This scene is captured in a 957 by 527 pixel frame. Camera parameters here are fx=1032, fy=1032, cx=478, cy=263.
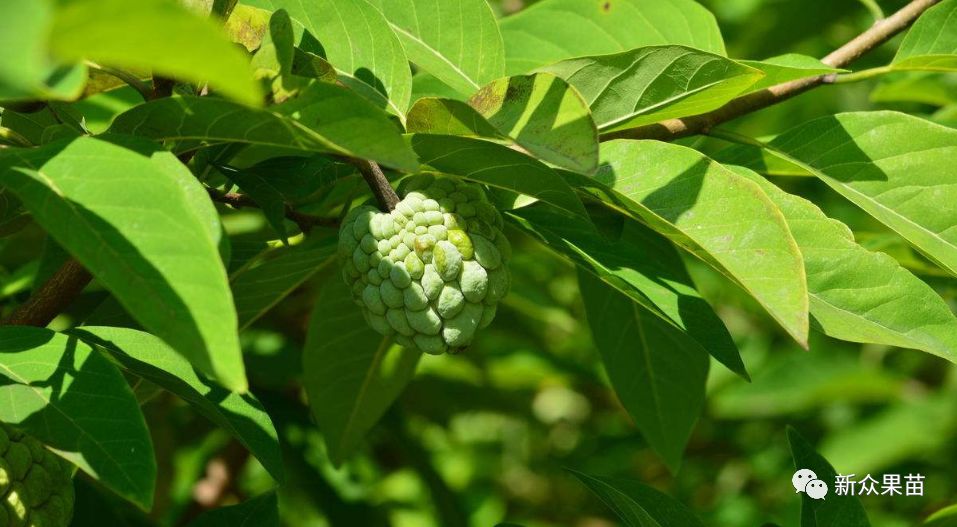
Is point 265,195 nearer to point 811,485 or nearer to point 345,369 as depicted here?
point 345,369

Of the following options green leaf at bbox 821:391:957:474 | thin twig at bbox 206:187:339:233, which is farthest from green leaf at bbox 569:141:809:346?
green leaf at bbox 821:391:957:474

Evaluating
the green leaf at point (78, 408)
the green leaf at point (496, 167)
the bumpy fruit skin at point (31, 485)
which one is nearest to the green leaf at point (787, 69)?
the green leaf at point (496, 167)

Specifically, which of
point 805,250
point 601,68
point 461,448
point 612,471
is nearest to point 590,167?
point 601,68

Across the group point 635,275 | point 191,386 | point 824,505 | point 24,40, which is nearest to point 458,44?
point 635,275

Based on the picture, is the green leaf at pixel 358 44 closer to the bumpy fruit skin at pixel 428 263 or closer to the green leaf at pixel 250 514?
the bumpy fruit skin at pixel 428 263

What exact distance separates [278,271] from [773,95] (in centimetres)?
79

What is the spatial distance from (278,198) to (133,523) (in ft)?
3.60

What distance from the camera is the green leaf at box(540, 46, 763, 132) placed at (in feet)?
3.78

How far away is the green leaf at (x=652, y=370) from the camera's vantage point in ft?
5.84

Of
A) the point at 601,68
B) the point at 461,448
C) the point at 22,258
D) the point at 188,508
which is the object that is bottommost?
the point at 461,448

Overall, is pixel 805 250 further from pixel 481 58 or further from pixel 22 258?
pixel 22 258

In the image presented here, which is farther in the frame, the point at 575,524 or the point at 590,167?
the point at 575,524

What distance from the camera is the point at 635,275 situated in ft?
4.15

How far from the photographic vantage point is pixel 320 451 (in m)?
2.65
